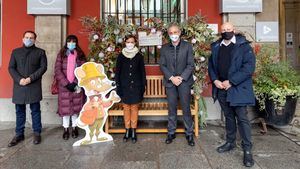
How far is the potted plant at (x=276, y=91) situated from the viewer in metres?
5.41

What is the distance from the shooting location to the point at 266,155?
4.43m

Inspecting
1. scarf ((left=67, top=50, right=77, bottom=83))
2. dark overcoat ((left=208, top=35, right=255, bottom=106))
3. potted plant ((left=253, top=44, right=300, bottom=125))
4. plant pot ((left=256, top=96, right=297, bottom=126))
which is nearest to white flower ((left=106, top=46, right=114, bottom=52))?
scarf ((left=67, top=50, right=77, bottom=83))

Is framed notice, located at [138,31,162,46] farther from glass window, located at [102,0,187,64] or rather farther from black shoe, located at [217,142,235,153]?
black shoe, located at [217,142,235,153]

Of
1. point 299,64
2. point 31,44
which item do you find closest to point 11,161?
point 31,44

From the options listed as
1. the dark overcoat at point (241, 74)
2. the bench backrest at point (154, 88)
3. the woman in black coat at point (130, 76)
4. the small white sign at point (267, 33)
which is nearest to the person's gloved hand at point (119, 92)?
the woman in black coat at point (130, 76)

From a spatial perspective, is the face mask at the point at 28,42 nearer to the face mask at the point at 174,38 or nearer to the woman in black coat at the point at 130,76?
the woman in black coat at the point at 130,76

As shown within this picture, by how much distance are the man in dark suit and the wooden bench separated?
383 mm

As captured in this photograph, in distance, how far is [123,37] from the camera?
5.58 metres

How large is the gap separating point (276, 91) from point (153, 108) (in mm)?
2246

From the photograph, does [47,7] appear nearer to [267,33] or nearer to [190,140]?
[190,140]

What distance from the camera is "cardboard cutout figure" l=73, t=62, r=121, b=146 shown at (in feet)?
16.4

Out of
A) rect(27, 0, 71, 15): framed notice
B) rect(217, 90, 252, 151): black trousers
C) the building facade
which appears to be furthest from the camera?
the building facade

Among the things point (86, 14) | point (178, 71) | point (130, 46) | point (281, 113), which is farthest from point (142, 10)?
point (281, 113)

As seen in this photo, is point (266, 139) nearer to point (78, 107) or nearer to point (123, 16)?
point (78, 107)
